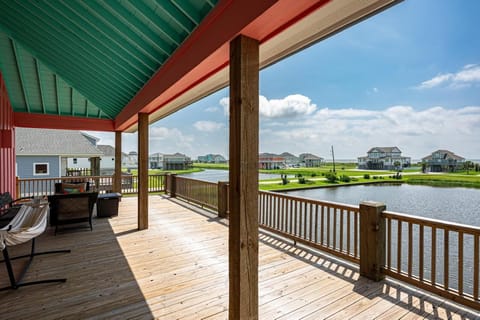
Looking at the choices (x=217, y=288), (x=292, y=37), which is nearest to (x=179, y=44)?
(x=292, y=37)

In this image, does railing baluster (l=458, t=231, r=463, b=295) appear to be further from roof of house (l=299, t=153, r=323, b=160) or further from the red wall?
the red wall

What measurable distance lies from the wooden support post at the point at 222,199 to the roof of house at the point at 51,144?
1377 cm

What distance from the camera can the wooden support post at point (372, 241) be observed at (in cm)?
293

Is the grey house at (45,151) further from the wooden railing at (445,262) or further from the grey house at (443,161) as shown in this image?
the grey house at (443,161)

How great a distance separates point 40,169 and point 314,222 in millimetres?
17058

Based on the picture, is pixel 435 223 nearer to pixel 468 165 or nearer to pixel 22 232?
pixel 468 165

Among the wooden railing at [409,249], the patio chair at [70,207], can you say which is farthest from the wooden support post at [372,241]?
the patio chair at [70,207]

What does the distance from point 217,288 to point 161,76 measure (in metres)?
3.01

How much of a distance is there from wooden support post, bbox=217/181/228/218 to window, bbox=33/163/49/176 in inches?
563

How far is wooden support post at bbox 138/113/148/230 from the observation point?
5.18 m

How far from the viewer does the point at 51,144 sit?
1512cm

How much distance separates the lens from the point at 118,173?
336 inches

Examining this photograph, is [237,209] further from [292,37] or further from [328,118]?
[328,118]

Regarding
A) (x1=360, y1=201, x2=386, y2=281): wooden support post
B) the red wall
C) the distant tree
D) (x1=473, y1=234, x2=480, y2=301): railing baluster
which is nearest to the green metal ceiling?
the red wall
